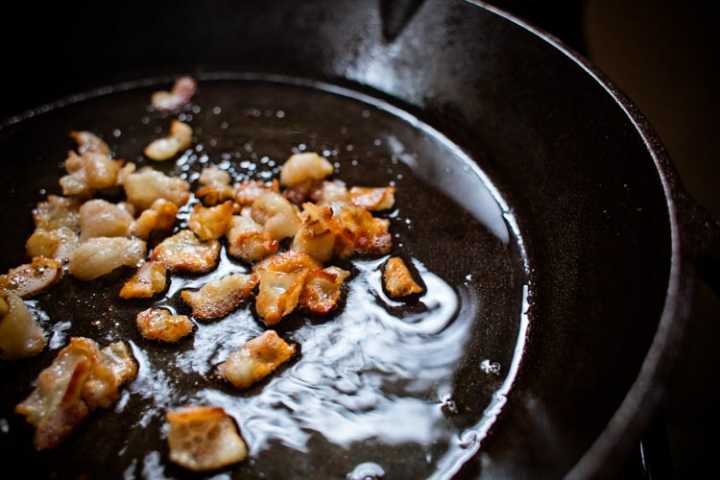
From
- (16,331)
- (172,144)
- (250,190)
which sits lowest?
(16,331)

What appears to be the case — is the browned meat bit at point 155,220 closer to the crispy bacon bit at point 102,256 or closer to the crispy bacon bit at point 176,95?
the crispy bacon bit at point 102,256

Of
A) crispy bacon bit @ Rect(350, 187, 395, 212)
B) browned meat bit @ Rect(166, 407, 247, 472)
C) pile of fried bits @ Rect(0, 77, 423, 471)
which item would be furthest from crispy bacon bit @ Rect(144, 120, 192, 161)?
browned meat bit @ Rect(166, 407, 247, 472)

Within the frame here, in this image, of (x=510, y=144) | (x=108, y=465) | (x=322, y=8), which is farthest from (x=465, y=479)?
(x=322, y=8)

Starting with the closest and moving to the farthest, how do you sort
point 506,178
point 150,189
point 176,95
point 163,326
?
point 163,326, point 150,189, point 506,178, point 176,95

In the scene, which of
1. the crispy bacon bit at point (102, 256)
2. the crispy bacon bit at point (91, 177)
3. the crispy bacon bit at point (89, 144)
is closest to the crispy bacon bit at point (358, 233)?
the crispy bacon bit at point (102, 256)

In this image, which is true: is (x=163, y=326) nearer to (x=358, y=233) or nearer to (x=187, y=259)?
(x=187, y=259)


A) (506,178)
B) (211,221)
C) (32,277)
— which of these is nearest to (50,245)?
(32,277)

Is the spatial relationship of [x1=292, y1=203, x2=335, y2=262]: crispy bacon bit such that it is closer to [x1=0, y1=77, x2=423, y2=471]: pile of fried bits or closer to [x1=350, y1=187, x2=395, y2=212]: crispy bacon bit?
[x1=0, y1=77, x2=423, y2=471]: pile of fried bits
